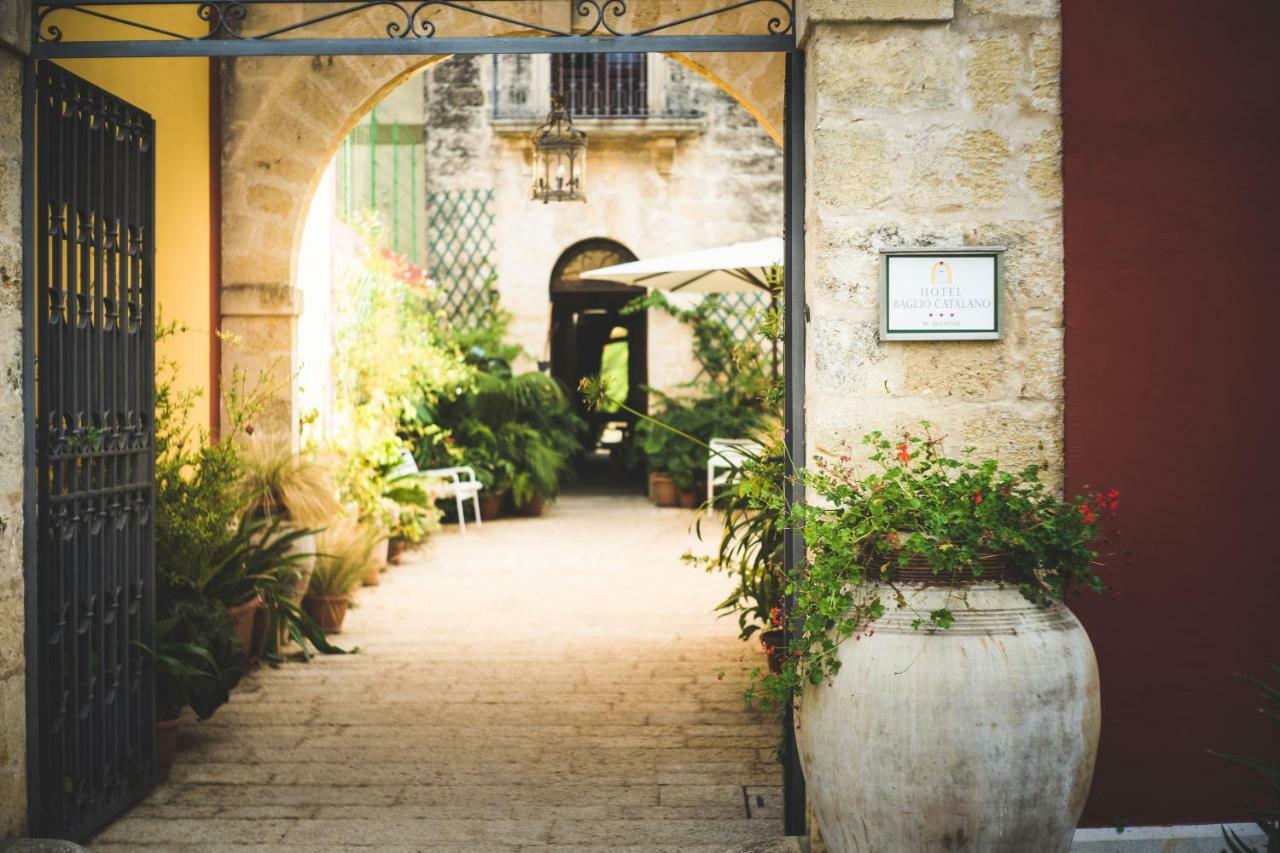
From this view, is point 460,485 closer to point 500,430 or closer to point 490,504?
point 490,504

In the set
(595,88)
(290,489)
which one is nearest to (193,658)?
(290,489)

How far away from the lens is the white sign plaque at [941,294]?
10.6 ft

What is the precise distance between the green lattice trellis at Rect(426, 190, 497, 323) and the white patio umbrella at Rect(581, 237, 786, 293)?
5130 millimetres

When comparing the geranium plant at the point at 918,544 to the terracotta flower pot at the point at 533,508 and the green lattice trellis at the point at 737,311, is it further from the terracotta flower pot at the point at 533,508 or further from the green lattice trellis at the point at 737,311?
the green lattice trellis at the point at 737,311

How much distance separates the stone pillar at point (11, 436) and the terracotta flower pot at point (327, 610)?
312 centimetres

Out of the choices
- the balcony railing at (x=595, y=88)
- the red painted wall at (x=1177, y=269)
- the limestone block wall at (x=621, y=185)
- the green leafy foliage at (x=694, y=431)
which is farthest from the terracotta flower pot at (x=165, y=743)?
the balcony railing at (x=595, y=88)

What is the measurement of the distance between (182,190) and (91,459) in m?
2.67

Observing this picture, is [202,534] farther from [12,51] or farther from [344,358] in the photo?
[344,358]

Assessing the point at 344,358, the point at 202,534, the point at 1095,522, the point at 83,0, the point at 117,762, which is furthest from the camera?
the point at 344,358

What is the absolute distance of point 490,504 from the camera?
38.6ft

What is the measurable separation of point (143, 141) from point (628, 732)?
8.89ft

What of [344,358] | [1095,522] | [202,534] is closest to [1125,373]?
[1095,522]

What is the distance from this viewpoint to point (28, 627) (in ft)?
11.5

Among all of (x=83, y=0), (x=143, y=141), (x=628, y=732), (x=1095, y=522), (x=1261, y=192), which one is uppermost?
(x=83, y=0)
